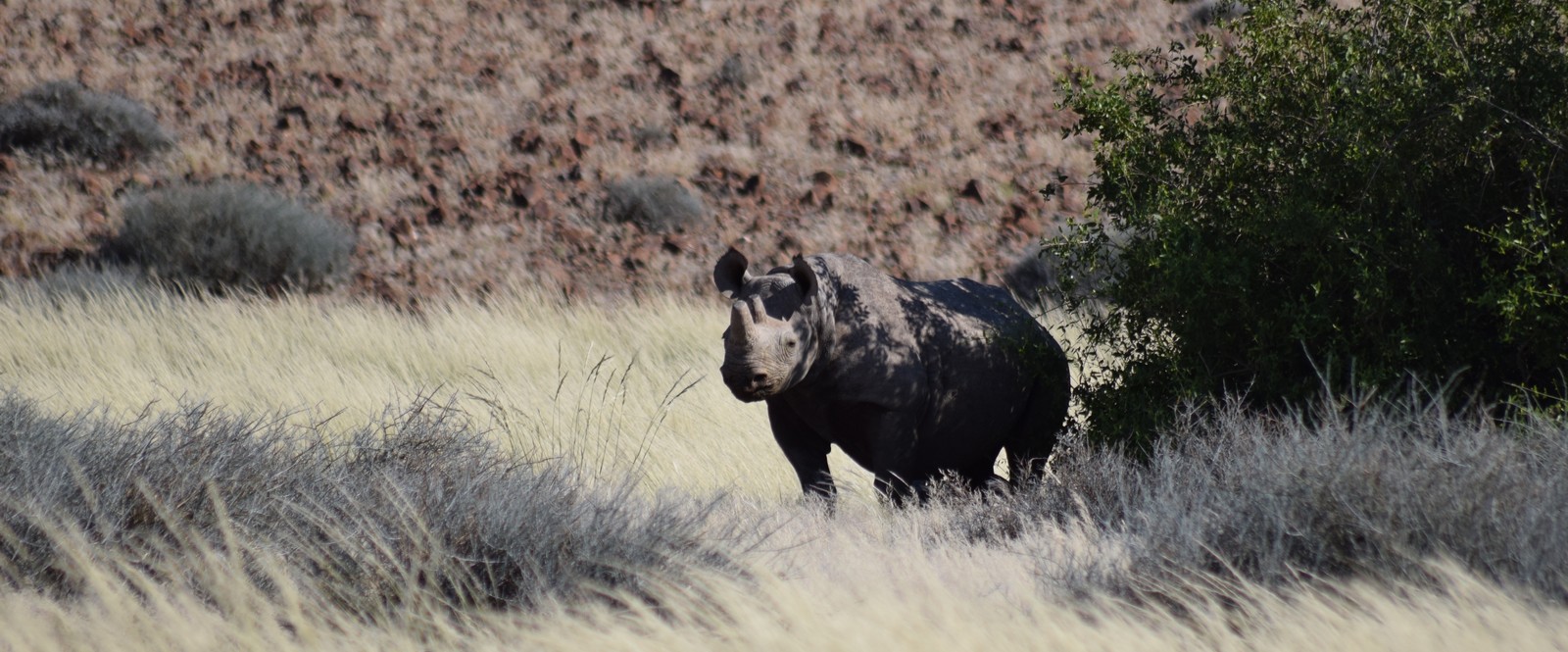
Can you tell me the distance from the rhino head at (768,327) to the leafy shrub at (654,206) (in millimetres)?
13459

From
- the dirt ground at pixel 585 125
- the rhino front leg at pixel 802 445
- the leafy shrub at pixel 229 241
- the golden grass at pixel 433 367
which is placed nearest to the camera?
the rhino front leg at pixel 802 445

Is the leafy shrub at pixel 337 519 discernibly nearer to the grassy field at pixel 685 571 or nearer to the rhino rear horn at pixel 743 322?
the grassy field at pixel 685 571

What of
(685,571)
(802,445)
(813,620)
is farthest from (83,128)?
(813,620)

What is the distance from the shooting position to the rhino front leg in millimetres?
6762

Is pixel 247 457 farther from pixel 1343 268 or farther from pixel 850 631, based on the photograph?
pixel 1343 268

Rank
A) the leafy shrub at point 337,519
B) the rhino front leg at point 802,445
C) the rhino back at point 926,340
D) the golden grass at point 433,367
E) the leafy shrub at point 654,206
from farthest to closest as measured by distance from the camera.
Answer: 1. the leafy shrub at point 654,206
2. the golden grass at point 433,367
3. the rhino front leg at point 802,445
4. the rhino back at point 926,340
5. the leafy shrub at point 337,519

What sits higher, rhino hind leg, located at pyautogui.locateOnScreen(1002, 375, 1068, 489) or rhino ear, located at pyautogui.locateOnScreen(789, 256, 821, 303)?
rhino ear, located at pyautogui.locateOnScreen(789, 256, 821, 303)

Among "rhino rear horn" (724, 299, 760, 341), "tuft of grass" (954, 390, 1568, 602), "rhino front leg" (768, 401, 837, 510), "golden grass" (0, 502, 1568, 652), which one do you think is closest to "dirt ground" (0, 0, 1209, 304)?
"rhino front leg" (768, 401, 837, 510)

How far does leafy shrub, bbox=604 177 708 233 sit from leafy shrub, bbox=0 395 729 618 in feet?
46.1

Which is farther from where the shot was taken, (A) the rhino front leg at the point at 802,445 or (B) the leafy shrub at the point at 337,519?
(A) the rhino front leg at the point at 802,445

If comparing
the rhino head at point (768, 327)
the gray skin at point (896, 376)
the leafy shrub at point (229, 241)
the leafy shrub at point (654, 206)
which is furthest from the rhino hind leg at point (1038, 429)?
the leafy shrub at point (654, 206)

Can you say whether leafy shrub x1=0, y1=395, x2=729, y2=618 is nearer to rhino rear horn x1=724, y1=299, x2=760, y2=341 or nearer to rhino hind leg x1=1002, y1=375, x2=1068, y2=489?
rhino rear horn x1=724, y1=299, x2=760, y2=341

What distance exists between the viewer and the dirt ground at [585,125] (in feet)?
62.7

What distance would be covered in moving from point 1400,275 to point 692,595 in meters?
3.75
